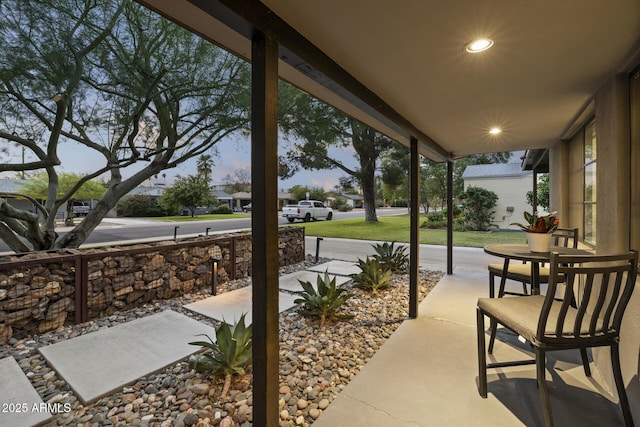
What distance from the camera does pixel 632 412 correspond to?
5.25 feet

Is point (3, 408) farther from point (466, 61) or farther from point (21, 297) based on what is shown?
point (466, 61)

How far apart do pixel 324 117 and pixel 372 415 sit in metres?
9.85

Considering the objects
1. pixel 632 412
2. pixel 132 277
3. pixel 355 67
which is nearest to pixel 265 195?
pixel 355 67

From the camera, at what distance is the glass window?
303 centimetres

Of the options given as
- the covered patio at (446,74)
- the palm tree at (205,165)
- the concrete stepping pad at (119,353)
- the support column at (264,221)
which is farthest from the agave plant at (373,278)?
the palm tree at (205,165)

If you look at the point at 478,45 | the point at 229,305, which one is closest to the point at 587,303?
the point at 478,45

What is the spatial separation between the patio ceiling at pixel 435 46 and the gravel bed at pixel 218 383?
212 centimetres

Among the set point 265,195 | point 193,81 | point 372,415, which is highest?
point 193,81

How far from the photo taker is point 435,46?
162 centimetres

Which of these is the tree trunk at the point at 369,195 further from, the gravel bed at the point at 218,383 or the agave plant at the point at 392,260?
the gravel bed at the point at 218,383

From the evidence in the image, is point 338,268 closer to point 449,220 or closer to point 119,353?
point 449,220

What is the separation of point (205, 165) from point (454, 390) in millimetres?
8585

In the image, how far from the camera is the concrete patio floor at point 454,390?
1669 mm

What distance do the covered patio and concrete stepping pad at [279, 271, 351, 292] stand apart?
6.32 feet
